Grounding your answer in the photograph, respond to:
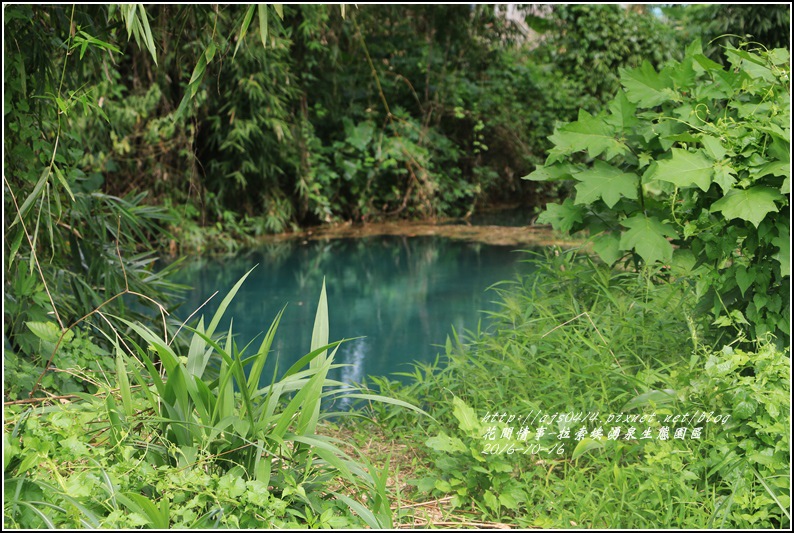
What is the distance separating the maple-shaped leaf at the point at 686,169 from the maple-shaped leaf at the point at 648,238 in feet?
0.79

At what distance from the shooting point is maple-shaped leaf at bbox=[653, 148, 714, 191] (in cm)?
214

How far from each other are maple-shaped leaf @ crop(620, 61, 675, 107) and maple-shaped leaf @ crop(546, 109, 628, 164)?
0.12 meters

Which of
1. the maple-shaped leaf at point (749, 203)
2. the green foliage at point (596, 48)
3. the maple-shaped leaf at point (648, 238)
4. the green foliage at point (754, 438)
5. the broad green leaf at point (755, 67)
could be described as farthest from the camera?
the green foliage at point (596, 48)

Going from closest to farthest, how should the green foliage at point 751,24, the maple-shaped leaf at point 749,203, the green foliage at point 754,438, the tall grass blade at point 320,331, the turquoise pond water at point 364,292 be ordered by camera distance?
1. the green foliage at point 754,438
2. the tall grass blade at point 320,331
3. the maple-shaped leaf at point 749,203
4. the turquoise pond water at point 364,292
5. the green foliage at point 751,24

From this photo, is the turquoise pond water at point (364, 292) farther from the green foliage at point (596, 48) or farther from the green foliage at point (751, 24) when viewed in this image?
the green foliage at point (596, 48)

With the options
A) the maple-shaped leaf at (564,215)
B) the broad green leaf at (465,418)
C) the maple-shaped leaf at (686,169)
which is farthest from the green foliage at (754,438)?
the maple-shaped leaf at (564,215)

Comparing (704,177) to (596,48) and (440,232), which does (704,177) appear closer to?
(440,232)

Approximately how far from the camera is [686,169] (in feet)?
7.09

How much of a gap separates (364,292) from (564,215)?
347 centimetres

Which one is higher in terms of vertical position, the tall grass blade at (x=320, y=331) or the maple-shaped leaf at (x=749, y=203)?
the maple-shaped leaf at (x=749, y=203)

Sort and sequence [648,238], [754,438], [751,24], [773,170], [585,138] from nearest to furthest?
[754,438]
[773,170]
[648,238]
[585,138]
[751,24]

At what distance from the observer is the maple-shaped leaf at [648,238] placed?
7.79ft

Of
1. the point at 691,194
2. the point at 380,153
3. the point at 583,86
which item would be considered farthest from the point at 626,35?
the point at 691,194

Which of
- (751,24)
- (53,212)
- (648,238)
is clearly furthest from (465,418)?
(751,24)
